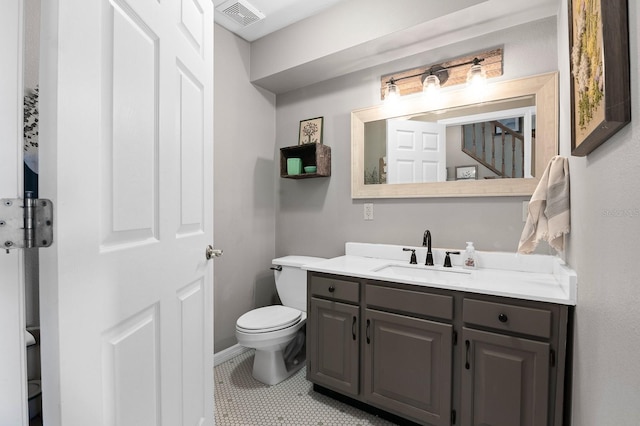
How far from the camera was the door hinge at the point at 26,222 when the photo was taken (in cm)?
50

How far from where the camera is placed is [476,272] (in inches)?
68.8

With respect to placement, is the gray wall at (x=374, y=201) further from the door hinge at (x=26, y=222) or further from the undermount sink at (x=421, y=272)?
the door hinge at (x=26, y=222)

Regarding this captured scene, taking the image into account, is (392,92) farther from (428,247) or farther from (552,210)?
(552,210)

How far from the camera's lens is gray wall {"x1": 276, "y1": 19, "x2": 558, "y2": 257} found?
181 centimetres

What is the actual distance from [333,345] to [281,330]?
38 centimetres

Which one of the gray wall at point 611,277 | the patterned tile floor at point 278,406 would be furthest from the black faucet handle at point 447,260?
the patterned tile floor at point 278,406

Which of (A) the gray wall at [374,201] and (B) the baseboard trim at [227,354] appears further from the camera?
(B) the baseboard trim at [227,354]

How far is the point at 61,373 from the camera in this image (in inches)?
22.8

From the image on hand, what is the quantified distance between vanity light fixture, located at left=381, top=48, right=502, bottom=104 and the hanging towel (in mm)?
793

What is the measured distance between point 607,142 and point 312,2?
197cm

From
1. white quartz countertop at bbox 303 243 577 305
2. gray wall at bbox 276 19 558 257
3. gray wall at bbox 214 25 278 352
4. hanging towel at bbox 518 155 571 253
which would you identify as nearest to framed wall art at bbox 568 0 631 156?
hanging towel at bbox 518 155 571 253

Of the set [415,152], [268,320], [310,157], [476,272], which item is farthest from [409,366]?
[310,157]

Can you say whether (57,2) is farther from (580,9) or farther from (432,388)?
(432,388)

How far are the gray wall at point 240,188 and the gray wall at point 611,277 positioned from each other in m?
2.10
